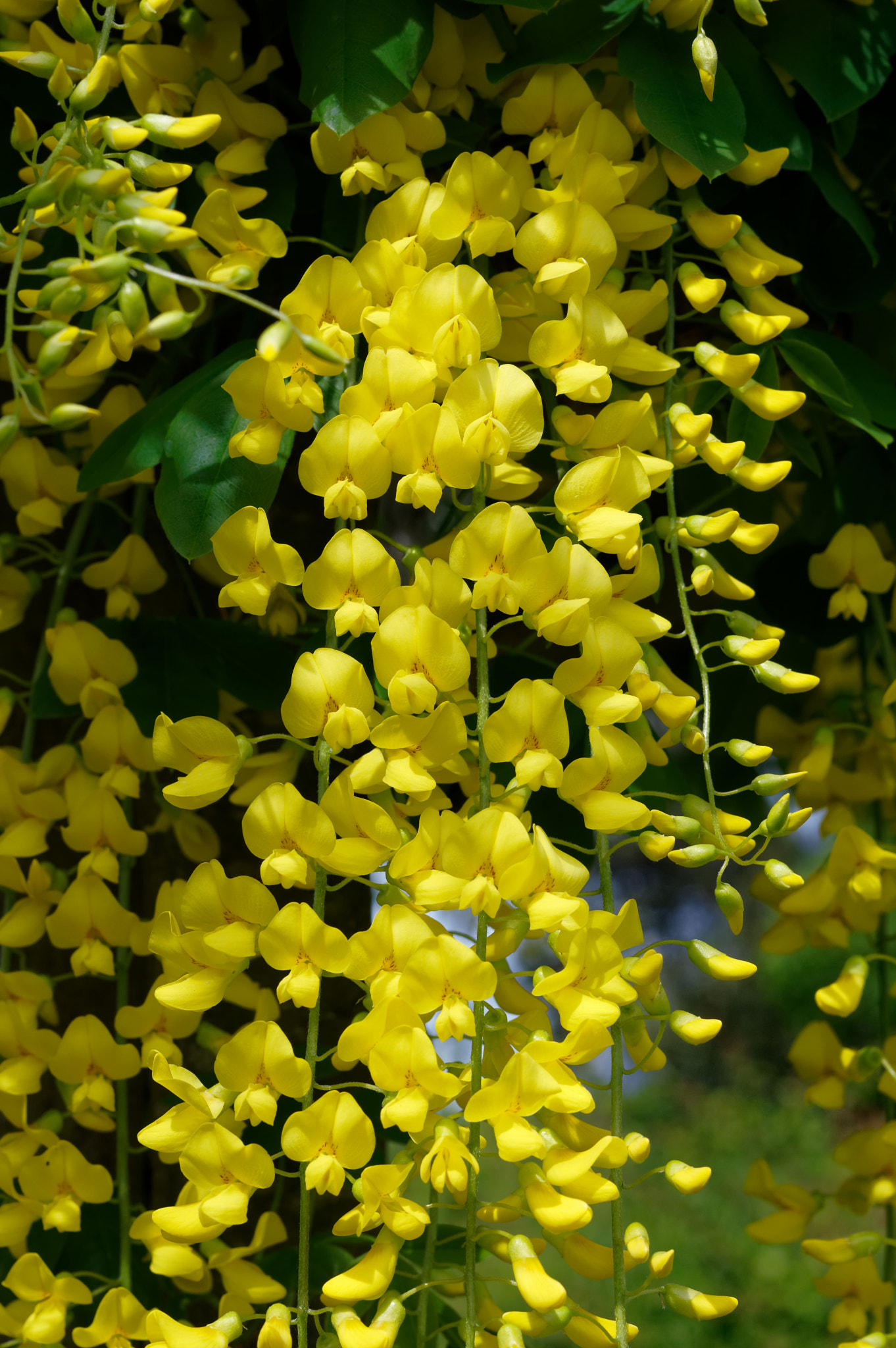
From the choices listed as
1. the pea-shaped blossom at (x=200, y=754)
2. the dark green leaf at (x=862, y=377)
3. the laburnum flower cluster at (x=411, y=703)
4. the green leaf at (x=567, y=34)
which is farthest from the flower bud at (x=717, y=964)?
the green leaf at (x=567, y=34)

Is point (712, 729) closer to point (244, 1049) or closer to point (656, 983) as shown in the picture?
point (656, 983)

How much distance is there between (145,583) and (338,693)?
0.86 feet

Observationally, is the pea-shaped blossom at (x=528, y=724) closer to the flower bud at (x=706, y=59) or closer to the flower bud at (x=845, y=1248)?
the flower bud at (x=706, y=59)

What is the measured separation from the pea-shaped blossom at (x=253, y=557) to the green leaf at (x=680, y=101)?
0.26 metres

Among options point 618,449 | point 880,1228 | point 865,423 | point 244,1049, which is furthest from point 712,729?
point 880,1228

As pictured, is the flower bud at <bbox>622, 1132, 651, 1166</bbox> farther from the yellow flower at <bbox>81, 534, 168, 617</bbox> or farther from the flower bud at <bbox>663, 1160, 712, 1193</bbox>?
the yellow flower at <bbox>81, 534, 168, 617</bbox>

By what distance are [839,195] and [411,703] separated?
1.38ft

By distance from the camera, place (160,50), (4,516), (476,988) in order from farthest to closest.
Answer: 1. (4,516)
2. (160,50)
3. (476,988)

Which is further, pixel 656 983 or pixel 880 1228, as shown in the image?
pixel 880 1228

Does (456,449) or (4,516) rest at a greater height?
(456,449)

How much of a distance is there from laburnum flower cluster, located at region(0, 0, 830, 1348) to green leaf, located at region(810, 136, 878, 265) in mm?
76

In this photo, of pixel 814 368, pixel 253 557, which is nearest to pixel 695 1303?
pixel 253 557

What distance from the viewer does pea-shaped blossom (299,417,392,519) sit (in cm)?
48

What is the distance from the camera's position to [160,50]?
1.90 ft
